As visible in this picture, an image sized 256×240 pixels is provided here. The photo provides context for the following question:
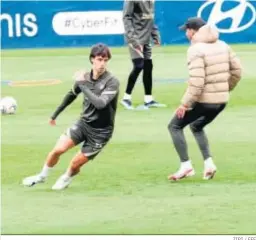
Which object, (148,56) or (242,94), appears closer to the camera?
(148,56)

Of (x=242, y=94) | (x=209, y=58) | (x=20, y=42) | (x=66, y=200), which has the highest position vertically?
(x=209, y=58)

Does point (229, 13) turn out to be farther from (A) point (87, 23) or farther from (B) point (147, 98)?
(B) point (147, 98)

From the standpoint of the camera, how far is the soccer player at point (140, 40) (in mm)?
20672

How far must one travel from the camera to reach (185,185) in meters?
13.7

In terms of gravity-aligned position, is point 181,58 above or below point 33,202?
below

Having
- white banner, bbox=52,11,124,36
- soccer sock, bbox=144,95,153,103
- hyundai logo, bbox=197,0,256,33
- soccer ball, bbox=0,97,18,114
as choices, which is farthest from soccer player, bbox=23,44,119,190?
white banner, bbox=52,11,124,36

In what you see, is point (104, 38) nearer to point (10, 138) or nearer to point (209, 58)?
point (10, 138)

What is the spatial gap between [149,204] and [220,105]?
81.6 inches

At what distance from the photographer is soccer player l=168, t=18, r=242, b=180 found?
13750 mm

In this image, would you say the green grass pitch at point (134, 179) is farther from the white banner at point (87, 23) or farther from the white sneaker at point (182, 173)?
the white banner at point (87, 23)

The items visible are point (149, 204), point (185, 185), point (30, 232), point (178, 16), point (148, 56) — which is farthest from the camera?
point (178, 16)

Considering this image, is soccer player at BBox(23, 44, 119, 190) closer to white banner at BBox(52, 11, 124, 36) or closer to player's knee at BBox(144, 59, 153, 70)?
player's knee at BBox(144, 59, 153, 70)

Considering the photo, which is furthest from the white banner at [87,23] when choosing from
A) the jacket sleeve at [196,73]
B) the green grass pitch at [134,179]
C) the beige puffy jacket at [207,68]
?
the jacket sleeve at [196,73]

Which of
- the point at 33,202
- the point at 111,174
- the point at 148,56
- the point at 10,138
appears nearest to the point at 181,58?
the point at 148,56
